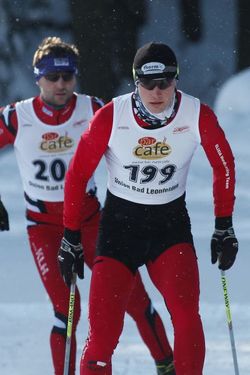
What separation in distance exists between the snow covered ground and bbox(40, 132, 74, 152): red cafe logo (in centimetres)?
131

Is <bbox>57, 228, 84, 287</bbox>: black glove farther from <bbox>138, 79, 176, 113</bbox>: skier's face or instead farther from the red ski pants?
<bbox>138, 79, 176, 113</bbox>: skier's face

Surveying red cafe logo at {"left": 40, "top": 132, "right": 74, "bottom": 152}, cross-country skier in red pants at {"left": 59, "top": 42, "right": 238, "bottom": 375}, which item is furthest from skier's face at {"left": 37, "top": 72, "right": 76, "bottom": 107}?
cross-country skier in red pants at {"left": 59, "top": 42, "right": 238, "bottom": 375}

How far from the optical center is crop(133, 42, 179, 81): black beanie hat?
17.1 ft

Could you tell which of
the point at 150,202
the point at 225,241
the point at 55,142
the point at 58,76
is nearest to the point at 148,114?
the point at 150,202

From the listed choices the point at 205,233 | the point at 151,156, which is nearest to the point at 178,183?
the point at 151,156

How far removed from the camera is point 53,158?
6242mm

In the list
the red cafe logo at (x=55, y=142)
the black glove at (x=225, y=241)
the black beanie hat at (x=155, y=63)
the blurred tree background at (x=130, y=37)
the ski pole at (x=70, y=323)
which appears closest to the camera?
the black beanie hat at (x=155, y=63)

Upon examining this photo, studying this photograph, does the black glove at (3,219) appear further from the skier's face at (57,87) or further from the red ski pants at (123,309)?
the red ski pants at (123,309)

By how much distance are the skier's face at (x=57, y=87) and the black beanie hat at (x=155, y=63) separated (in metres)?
0.90

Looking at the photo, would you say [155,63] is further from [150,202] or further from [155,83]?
[150,202]

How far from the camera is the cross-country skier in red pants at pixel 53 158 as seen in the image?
609 centimetres

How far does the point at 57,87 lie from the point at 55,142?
1.02 feet

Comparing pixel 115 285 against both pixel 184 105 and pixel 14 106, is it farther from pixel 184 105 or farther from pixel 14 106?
pixel 14 106

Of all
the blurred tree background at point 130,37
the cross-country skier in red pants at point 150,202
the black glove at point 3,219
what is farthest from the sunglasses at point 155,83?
the blurred tree background at point 130,37
